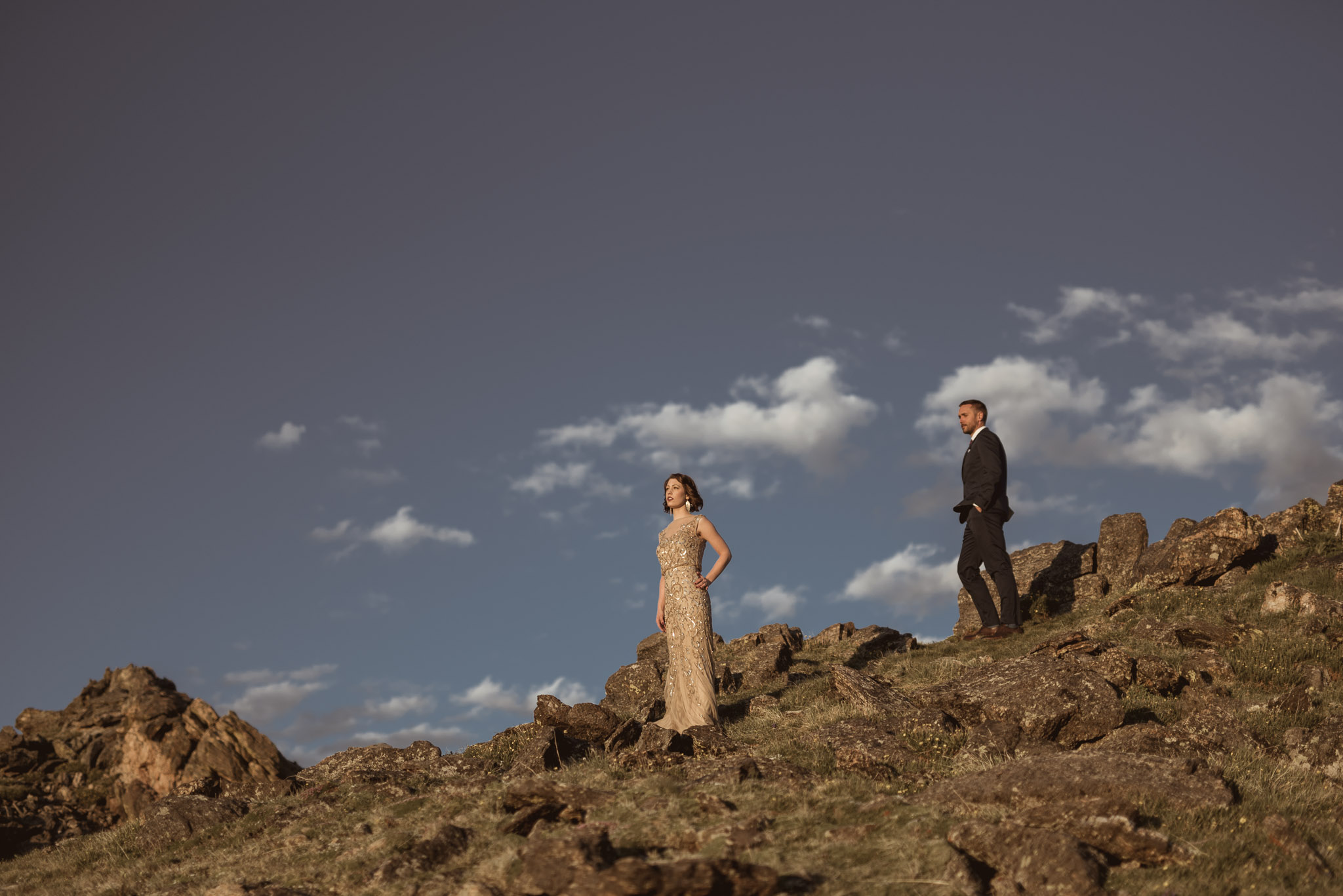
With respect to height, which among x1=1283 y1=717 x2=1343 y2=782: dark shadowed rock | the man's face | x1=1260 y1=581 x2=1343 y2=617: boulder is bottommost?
x1=1283 y1=717 x2=1343 y2=782: dark shadowed rock

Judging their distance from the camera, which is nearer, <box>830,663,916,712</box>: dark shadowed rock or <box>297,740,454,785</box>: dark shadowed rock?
<box>830,663,916,712</box>: dark shadowed rock

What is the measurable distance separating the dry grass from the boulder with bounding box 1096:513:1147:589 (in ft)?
25.0

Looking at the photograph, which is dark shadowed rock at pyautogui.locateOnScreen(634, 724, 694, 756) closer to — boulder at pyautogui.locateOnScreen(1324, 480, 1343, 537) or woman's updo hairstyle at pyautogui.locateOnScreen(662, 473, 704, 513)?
woman's updo hairstyle at pyautogui.locateOnScreen(662, 473, 704, 513)

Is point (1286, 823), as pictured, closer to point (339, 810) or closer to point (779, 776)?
point (779, 776)

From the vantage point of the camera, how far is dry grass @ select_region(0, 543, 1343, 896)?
8.36m

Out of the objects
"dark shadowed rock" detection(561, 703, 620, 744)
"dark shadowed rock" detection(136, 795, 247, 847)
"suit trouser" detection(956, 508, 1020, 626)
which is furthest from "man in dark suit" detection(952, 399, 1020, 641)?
"dark shadowed rock" detection(136, 795, 247, 847)

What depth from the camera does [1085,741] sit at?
12484 mm

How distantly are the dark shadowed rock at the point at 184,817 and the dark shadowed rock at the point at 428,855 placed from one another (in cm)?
549

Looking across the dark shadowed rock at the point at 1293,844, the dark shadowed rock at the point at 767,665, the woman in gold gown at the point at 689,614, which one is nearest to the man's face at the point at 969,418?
the dark shadowed rock at the point at 767,665

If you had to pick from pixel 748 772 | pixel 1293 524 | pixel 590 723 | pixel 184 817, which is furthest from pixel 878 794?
pixel 1293 524

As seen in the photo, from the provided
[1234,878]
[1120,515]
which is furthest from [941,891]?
[1120,515]

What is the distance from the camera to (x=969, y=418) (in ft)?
68.3

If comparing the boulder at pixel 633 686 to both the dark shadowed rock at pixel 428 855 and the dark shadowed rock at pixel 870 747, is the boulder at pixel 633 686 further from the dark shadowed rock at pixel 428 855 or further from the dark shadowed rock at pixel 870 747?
the dark shadowed rock at pixel 428 855

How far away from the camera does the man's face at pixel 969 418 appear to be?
20750 mm
